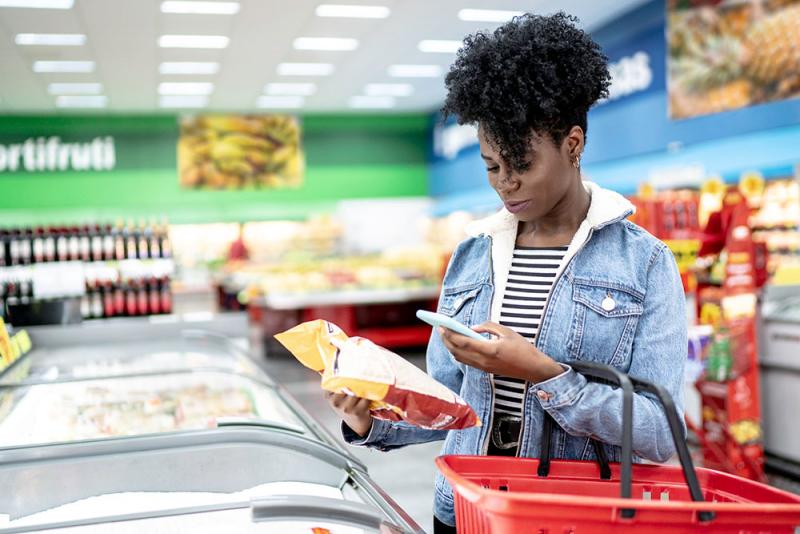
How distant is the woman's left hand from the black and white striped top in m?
0.22

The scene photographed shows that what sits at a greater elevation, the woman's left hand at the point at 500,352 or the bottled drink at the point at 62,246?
the bottled drink at the point at 62,246

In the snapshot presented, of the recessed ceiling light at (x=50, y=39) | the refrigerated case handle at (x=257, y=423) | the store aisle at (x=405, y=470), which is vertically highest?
the recessed ceiling light at (x=50, y=39)

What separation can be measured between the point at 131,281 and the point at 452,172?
34.4 feet

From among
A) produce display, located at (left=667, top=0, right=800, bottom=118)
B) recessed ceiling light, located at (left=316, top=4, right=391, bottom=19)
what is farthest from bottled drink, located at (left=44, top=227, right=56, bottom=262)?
produce display, located at (left=667, top=0, right=800, bottom=118)

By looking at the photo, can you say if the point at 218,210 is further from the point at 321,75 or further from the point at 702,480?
the point at 702,480

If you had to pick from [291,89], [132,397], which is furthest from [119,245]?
[291,89]

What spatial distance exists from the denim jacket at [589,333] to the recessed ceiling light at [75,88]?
11746 mm

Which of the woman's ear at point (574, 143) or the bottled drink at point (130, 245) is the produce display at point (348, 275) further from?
the woman's ear at point (574, 143)

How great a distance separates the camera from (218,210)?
15.0 m

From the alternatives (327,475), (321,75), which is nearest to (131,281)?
(327,475)

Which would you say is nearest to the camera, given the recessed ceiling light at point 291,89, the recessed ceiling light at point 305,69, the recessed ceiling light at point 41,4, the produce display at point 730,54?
the produce display at point 730,54

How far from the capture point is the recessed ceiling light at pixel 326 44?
388 inches

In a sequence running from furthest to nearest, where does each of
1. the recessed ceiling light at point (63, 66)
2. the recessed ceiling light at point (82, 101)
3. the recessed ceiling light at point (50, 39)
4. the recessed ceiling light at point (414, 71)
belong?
the recessed ceiling light at point (82, 101) → the recessed ceiling light at point (414, 71) → the recessed ceiling light at point (63, 66) → the recessed ceiling light at point (50, 39)

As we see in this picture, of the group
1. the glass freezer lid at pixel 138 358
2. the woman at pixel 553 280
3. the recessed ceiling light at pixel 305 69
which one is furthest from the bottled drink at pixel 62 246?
the recessed ceiling light at pixel 305 69
